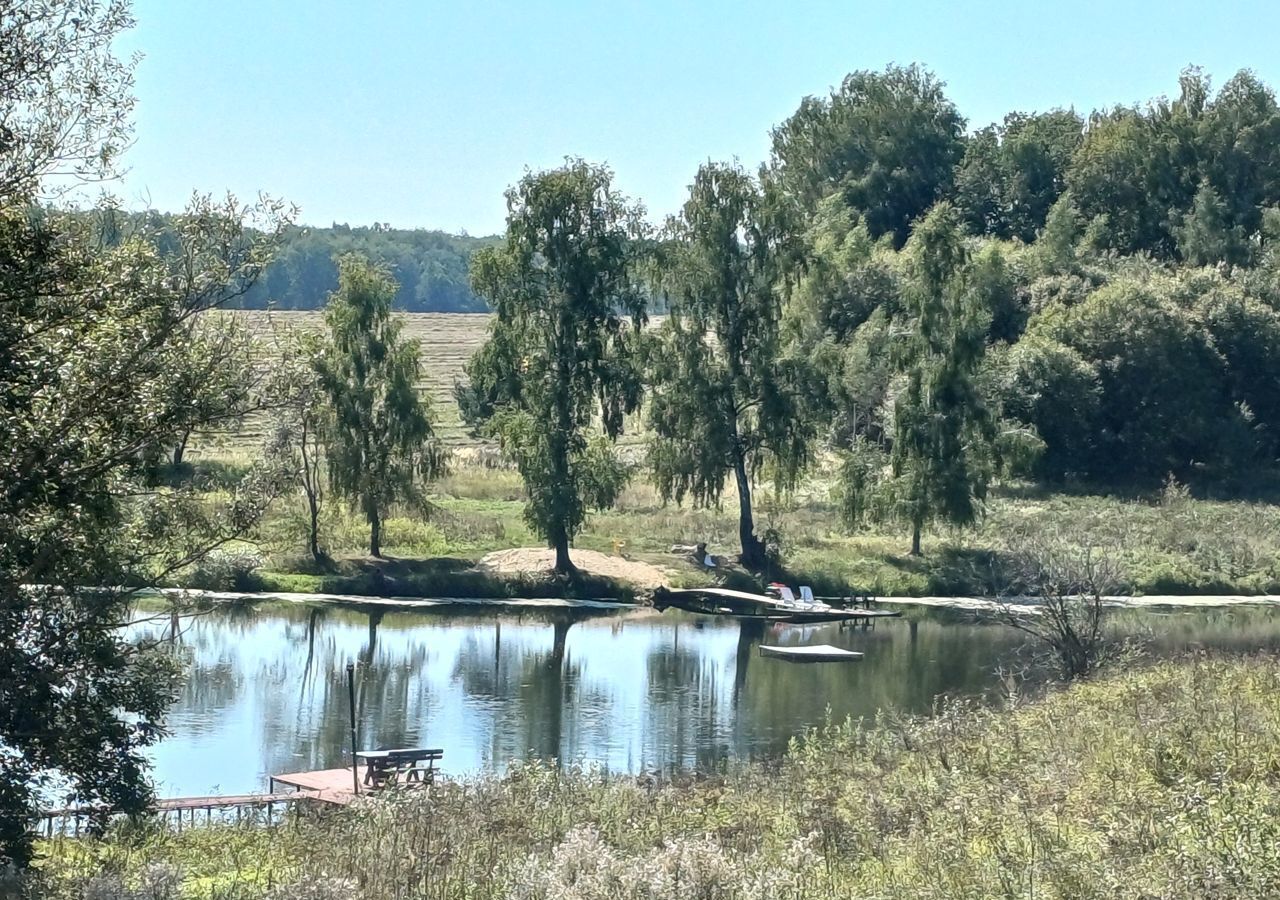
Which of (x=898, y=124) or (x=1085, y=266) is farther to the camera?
(x=898, y=124)

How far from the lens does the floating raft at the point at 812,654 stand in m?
38.9

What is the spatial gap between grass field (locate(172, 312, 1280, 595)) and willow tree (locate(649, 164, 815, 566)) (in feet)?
10.5

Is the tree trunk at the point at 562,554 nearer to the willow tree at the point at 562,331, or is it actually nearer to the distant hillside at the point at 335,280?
the willow tree at the point at 562,331

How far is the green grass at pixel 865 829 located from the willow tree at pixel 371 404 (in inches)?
1150

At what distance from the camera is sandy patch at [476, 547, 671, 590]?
49406 millimetres

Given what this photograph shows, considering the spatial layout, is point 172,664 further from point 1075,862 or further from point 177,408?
point 1075,862

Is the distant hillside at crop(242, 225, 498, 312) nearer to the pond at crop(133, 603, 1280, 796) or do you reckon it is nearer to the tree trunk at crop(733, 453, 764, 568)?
the tree trunk at crop(733, 453, 764, 568)

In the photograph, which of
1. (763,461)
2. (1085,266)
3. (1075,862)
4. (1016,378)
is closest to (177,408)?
(1075,862)

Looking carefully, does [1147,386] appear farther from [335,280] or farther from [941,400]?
[335,280]

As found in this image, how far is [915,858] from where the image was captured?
494 inches

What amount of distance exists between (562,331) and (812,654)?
53.5 feet

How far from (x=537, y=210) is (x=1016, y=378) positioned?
2404 cm

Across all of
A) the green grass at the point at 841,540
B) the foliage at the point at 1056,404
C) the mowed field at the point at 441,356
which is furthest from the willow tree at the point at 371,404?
the foliage at the point at 1056,404

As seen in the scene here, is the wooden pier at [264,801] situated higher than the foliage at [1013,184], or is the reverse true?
the foliage at [1013,184]
